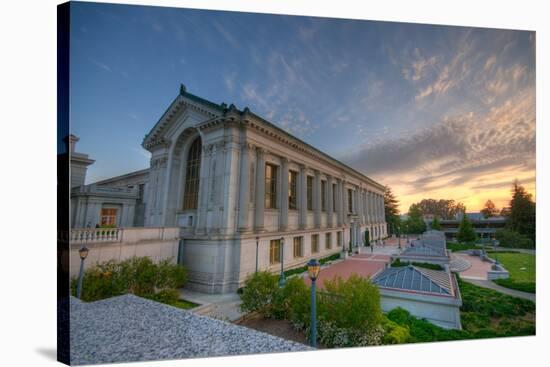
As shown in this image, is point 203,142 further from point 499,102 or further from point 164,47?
point 499,102

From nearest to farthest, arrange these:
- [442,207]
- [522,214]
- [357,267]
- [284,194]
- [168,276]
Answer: [522,214] < [168,276] < [442,207] < [284,194] < [357,267]

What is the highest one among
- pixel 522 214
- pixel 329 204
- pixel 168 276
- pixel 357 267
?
pixel 522 214

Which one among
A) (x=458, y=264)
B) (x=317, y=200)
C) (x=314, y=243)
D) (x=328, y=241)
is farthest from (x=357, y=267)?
(x=458, y=264)

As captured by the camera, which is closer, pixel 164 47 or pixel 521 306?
pixel 164 47

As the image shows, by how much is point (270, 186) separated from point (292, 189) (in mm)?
2005

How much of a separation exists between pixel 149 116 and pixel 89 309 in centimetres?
573

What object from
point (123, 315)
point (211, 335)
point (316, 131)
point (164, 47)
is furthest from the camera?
point (316, 131)

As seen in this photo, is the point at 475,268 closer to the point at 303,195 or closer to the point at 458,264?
the point at 458,264

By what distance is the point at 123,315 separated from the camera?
19.1 ft

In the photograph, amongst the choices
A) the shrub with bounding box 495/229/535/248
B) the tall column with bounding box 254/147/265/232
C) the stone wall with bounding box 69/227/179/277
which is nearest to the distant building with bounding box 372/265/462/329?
the shrub with bounding box 495/229/535/248

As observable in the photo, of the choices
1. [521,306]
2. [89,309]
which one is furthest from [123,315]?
[521,306]

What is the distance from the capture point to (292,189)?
14.2 m

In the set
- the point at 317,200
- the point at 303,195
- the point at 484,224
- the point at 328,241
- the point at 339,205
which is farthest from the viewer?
the point at 339,205

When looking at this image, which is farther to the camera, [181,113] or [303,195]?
[303,195]
